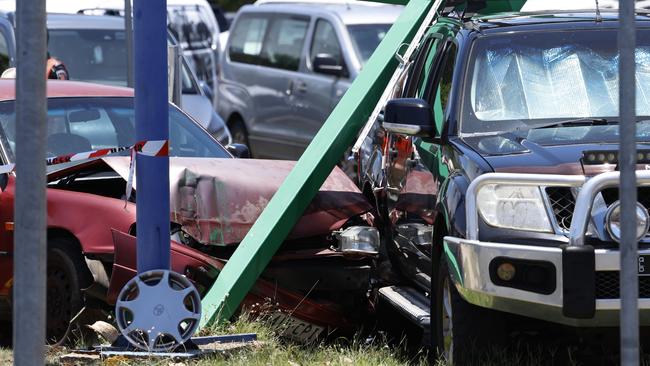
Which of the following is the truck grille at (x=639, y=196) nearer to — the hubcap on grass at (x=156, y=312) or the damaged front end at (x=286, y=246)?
the damaged front end at (x=286, y=246)

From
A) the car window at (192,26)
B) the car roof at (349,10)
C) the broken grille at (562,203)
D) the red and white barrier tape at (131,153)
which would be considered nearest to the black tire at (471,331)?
the broken grille at (562,203)

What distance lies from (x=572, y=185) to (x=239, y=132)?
11.0 meters

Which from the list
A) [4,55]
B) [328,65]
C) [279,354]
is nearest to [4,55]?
[4,55]

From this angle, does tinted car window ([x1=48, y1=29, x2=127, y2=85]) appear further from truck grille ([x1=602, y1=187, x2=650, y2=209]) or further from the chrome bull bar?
truck grille ([x1=602, y1=187, x2=650, y2=209])

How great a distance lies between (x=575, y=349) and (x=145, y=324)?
2078 millimetres

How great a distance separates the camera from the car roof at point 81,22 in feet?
43.9

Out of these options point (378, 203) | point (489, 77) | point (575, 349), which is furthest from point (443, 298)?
point (378, 203)

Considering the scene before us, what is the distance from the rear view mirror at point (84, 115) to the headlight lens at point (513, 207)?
10.9ft

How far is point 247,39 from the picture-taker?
16953 mm

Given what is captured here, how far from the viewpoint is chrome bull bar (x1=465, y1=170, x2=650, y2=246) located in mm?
5457

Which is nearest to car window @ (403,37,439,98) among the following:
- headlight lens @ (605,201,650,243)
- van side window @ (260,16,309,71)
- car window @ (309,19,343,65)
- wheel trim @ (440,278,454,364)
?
wheel trim @ (440,278,454,364)

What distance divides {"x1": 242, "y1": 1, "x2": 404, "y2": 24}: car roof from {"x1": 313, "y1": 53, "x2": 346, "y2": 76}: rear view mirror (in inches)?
28.2

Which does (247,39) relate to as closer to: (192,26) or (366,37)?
(192,26)

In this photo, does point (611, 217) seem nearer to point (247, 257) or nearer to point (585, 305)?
point (585, 305)
